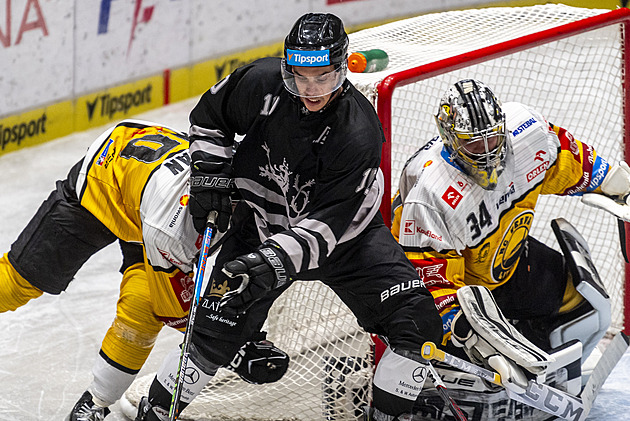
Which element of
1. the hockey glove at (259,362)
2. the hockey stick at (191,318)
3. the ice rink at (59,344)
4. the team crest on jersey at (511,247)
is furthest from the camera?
the ice rink at (59,344)

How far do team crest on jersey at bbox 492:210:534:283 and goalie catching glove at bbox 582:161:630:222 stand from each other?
22 centimetres

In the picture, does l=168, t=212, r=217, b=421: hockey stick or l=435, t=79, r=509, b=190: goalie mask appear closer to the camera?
l=168, t=212, r=217, b=421: hockey stick

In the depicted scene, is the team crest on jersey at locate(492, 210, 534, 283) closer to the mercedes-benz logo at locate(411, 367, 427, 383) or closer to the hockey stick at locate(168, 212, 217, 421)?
the mercedes-benz logo at locate(411, 367, 427, 383)

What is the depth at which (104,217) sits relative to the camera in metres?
3.02

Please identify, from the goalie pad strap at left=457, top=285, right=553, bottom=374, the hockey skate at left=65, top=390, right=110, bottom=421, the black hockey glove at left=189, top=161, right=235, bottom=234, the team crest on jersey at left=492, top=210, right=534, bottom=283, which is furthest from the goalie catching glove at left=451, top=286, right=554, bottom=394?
the hockey skate at left=65, top=390, right=110, bottom=421

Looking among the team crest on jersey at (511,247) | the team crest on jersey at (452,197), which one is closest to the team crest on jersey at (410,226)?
the team crest on jersey at (452,197)

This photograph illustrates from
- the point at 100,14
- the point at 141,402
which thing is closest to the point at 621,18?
the point at 141,402

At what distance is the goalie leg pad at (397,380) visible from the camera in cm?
280

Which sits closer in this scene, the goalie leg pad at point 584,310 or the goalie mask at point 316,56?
the goalie mask at point 316,56

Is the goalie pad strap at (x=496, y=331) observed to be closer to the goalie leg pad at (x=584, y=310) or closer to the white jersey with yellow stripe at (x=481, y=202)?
the white jersey with yellow stripe at (x=481, y=202)

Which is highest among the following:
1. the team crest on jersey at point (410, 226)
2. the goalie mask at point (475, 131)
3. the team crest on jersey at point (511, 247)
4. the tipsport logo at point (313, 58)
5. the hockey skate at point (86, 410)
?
the tipsport logo at point (313, 58)

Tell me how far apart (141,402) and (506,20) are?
1.80 metres

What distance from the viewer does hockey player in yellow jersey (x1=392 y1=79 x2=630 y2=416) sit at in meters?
2.89

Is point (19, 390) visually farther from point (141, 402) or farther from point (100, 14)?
point (100, 14)
